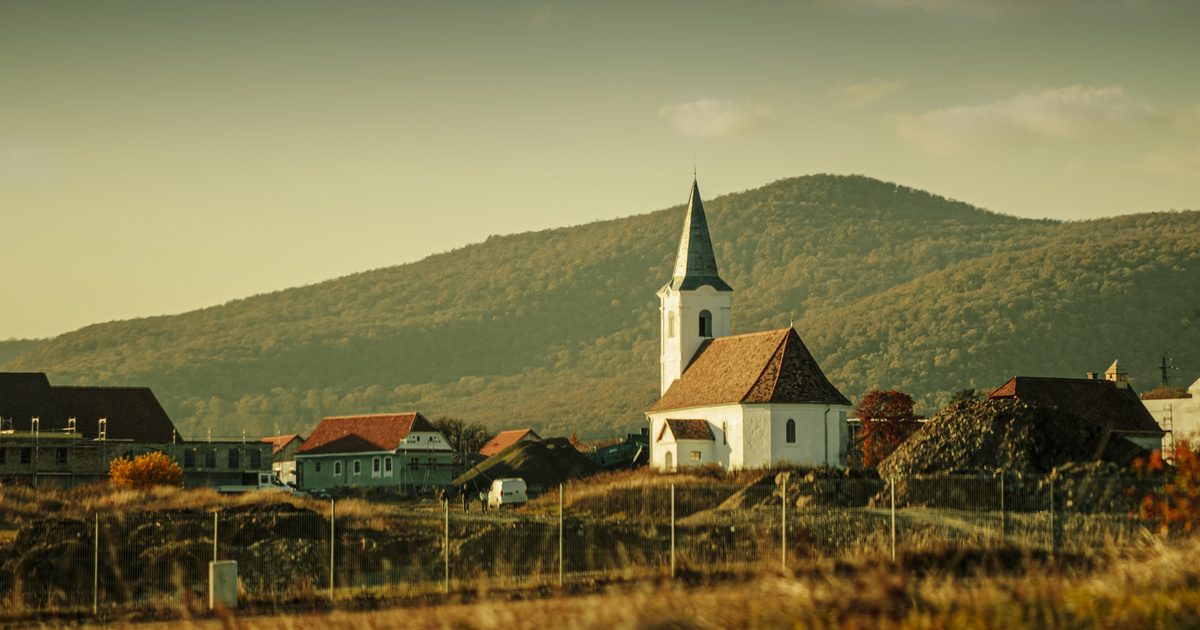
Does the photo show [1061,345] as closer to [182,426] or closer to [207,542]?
[182,426]

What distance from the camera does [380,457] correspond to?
9006 centimetres

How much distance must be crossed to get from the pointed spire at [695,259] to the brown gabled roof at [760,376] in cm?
505

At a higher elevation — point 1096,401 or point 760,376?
point 760,376

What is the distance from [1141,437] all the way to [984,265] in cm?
11006

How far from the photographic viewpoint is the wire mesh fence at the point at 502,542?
103 ft

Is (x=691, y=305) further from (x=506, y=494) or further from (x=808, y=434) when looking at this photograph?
(x=506, y=494)

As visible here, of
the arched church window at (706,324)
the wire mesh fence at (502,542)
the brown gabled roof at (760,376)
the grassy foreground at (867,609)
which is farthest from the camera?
the arched church window at (706,324)

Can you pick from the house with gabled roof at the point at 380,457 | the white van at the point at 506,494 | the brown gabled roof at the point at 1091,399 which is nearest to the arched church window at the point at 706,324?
the brown gabled roof at the point at 1091,399

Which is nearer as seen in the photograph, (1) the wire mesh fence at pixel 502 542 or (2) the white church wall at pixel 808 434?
(1) the wire mesh fence at pixel 502 542

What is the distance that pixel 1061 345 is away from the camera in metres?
150

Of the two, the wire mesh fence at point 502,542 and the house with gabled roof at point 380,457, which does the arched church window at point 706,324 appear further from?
the wire mesh fence at point 502,542

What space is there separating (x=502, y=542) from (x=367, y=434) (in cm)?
5272

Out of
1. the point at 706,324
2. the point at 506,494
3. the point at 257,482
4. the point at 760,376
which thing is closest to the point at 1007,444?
the point at 506,494

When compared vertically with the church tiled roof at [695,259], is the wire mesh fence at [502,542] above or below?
below
